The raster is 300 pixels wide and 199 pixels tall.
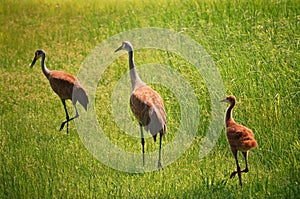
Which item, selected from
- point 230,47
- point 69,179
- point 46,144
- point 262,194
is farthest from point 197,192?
point 230,47

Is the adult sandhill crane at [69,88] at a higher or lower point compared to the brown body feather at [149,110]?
higher

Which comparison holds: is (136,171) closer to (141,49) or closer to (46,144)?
(46,144)

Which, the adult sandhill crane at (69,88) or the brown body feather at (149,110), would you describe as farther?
the adult sandhill crane at (69,88)

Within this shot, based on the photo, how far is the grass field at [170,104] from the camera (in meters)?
7.23

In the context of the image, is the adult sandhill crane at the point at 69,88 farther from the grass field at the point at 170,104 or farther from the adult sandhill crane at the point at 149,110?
the adult sandhill crane at the point at 149,110

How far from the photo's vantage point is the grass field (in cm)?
723

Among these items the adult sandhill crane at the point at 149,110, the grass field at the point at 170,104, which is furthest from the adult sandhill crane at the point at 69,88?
the adult sandhill crane at the point at 149,110

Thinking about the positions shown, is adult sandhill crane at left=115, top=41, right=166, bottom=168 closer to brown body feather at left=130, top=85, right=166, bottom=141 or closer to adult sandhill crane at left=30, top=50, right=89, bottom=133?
brown body feather at left=130, top=85, right=166, bottom=141

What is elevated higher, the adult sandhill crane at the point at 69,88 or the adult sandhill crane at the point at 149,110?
the adult sandhill crane at the point at 69,88

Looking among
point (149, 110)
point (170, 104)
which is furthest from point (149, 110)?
point (170, 104)

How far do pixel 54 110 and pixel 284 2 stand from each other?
4156mm

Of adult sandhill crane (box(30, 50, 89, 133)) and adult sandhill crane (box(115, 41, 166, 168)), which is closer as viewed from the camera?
adult sandhill crane (box(115, 41, 166, 168))

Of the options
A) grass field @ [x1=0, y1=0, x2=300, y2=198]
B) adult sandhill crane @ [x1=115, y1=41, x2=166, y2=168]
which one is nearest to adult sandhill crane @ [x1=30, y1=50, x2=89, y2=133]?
grass field @ [x1=0, y1=0, x2=300, y2=198]

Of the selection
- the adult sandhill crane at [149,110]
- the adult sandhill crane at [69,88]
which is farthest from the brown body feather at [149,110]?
the adult sandhill crane at [69,88]
